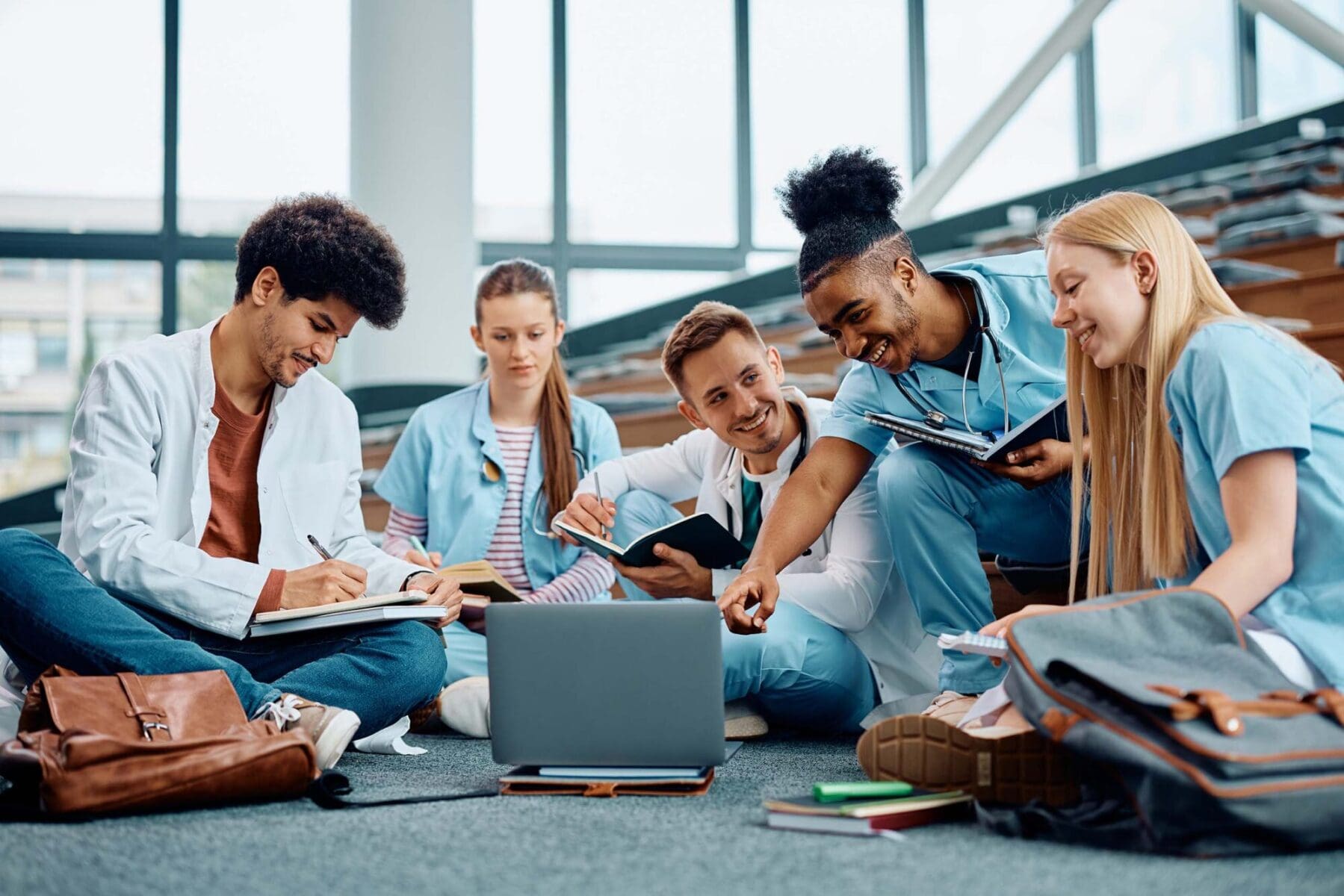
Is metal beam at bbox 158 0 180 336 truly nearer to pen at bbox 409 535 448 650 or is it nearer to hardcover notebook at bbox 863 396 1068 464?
pen at bbox 409 535 448 650

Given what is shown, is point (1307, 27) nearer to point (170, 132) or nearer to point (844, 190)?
point (844, 190)

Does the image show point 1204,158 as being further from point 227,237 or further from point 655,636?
point 227,237

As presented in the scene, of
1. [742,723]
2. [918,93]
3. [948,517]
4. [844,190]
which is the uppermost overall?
[918,93]

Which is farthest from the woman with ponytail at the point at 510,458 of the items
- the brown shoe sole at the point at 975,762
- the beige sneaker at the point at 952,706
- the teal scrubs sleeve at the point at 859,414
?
the brown shoe sole at the point at 975,762

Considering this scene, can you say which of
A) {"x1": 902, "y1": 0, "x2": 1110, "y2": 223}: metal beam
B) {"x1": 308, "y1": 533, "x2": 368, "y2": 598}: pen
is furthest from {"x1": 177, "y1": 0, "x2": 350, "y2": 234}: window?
{"x1": 308, "y1": 533, "x2": 368, "y2": 598}: pen

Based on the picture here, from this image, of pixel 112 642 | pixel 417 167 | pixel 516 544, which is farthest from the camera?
pixel 417 167

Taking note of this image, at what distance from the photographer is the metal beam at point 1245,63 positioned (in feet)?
17.6

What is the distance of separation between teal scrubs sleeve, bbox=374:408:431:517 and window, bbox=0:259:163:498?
3289 millimetres

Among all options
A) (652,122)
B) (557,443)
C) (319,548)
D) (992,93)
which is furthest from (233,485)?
(992,93)

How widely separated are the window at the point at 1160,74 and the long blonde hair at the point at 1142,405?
421 cm

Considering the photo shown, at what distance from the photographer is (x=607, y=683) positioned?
1438 millimetres

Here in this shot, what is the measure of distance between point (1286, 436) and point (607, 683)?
768 mm

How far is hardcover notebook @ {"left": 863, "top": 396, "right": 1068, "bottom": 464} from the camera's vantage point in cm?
171

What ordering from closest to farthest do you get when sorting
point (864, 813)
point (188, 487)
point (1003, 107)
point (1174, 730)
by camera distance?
1. point (1174, 730)
2. point (864, 813)
3. point (188, 487)
4. point (1003, 107)
